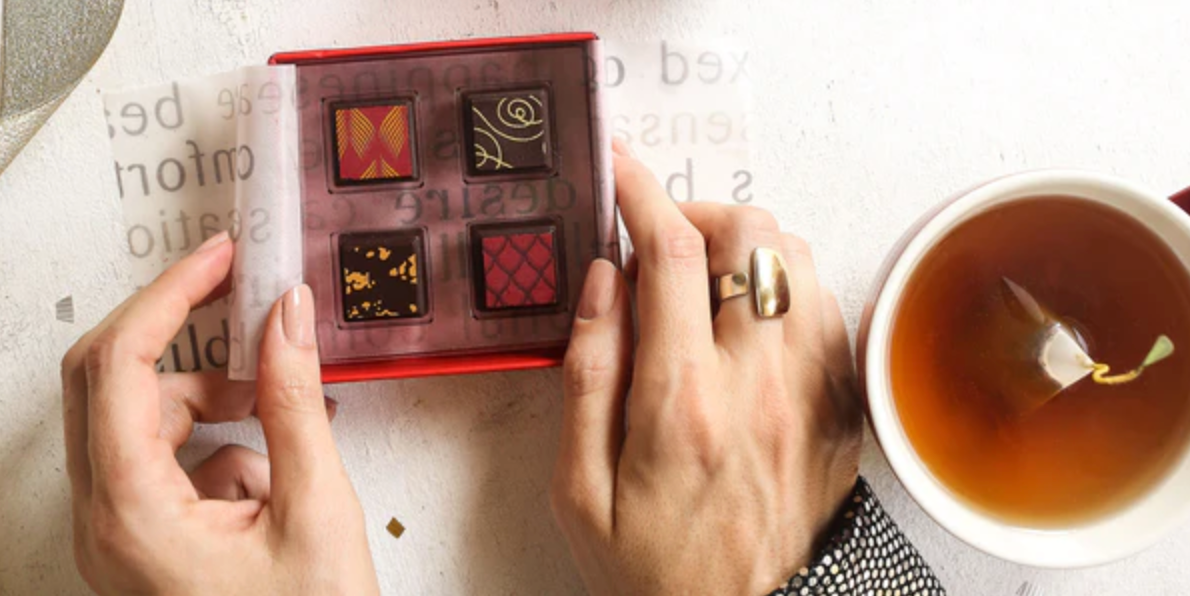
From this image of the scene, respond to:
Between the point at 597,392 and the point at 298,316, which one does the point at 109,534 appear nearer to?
the point at 298,316

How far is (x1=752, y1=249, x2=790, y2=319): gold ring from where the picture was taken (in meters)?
0.48

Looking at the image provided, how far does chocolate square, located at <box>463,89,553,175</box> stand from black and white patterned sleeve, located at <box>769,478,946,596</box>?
0.89 ft

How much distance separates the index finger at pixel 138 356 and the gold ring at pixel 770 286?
1.00 feet

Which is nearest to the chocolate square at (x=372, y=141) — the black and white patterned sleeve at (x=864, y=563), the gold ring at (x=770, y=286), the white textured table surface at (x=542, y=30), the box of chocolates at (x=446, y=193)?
the box of chocolates at (x=446, y=193)

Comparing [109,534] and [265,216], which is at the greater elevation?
[265,216]

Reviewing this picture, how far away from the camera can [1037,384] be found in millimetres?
451

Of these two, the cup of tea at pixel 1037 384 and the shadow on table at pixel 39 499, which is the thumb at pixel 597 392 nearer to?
the cup of tea at pixel 1037 384

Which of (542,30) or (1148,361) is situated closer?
(1148,361)

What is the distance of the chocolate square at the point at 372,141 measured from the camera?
49cm

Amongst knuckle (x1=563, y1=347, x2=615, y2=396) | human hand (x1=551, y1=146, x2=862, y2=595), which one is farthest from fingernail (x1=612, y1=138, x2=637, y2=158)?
knuckle (x1=563, y1=347, x2=615, y2=396)

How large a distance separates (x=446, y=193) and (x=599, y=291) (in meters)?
0.11

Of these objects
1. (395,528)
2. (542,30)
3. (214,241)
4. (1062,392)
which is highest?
(542,30)

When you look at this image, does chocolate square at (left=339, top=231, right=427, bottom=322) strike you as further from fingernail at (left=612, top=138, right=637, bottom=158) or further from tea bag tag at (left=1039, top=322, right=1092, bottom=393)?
tea bag tag at (left=1039, top=322, right=1092, bottom=393)

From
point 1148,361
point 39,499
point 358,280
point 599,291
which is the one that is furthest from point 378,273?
point 1148,361
